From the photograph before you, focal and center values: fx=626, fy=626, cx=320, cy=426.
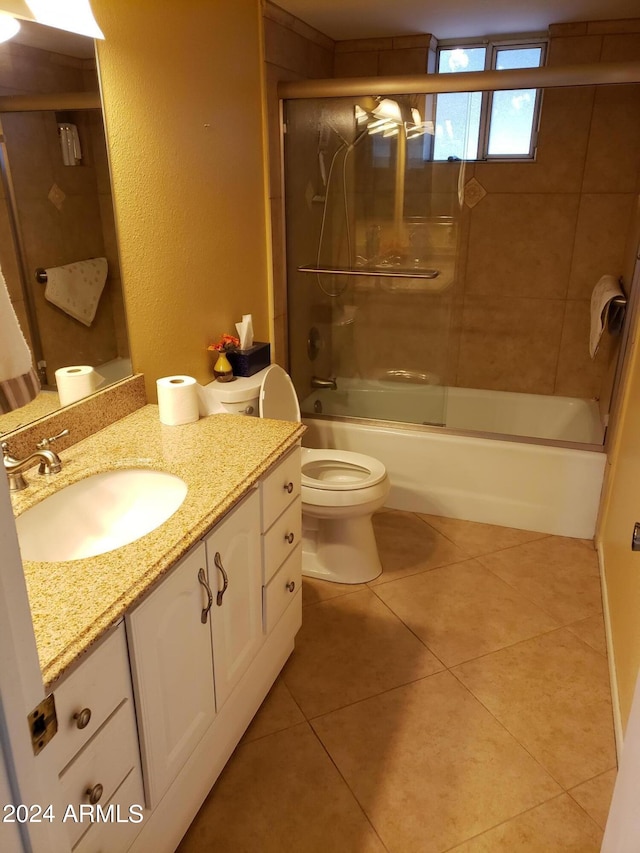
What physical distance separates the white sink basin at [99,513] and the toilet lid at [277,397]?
0.79 meters

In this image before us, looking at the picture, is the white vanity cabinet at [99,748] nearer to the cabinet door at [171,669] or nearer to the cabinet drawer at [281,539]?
the cabinet door at [171,669]

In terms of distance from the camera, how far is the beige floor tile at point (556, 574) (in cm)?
245

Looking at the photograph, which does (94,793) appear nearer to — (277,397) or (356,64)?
(277,397)

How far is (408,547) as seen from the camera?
2.85 m

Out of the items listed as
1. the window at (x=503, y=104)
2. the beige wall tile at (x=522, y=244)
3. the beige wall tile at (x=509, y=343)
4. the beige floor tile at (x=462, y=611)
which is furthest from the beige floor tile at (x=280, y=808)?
the window at (x=503, y=104)

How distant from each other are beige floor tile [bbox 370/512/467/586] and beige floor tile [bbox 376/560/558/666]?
0.05 meters

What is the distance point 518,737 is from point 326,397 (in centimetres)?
195

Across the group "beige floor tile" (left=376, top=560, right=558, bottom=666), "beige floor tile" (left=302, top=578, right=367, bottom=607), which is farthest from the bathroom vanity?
"beige floor tile" (left=376, top=560, right=558, bottom=666)

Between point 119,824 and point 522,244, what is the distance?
3.15 m

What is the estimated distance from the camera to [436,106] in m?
2.83

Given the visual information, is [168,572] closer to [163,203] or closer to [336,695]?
[336,695]

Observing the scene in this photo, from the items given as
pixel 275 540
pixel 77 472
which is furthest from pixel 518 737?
pixel 77 472

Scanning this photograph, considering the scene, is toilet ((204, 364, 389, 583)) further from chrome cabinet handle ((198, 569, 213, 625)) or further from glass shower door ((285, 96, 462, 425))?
chrome cabinet handle ((198, 569, 213, 625))

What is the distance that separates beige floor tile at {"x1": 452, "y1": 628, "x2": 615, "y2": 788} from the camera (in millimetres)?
1812
